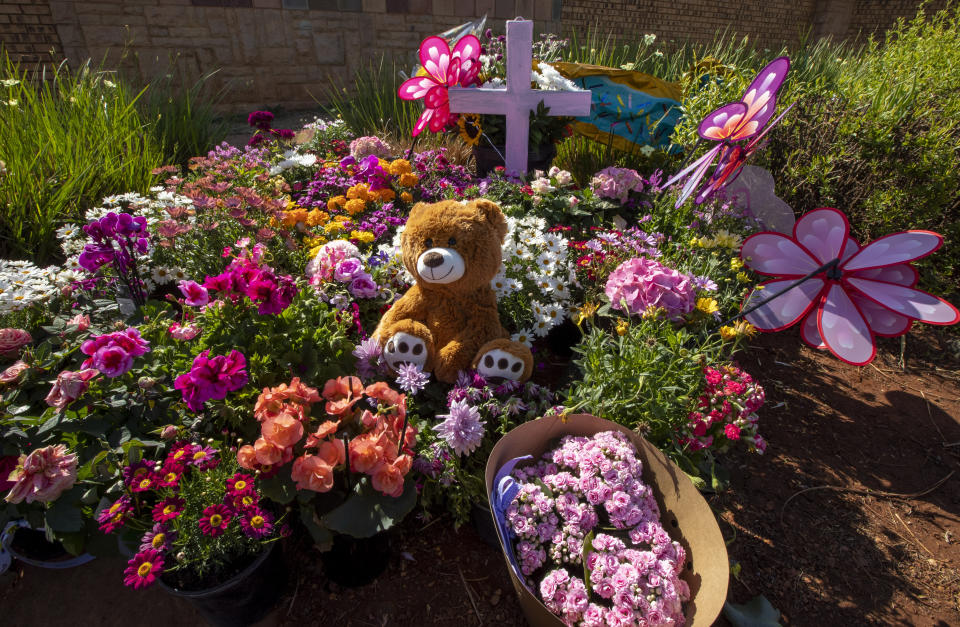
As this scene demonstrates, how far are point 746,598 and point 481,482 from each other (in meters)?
0.95

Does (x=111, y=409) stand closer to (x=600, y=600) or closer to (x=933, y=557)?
(x=600, y=600)

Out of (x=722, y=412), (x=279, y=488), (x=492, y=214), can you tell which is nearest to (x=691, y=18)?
(x=492, y=214)

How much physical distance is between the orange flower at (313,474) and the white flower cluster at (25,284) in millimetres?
1208

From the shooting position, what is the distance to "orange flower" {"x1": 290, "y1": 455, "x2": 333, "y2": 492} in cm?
110

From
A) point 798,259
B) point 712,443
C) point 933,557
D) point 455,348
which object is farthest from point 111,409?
point 933,557

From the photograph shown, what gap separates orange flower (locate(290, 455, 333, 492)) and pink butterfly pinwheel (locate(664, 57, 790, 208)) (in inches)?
72.4

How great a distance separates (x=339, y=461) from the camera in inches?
45.5

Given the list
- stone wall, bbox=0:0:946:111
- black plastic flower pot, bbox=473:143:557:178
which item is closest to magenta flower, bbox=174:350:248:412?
black plastic flower pot, bbox=473:143:557:178

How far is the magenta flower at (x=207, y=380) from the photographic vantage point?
111cm

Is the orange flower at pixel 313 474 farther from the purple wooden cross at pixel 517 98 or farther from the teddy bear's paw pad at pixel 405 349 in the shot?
the purple wooden cross at pixel 517 98

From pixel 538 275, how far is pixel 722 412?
3.14ft

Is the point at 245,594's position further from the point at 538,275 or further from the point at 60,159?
the point at 60,159

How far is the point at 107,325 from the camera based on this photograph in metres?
1.60

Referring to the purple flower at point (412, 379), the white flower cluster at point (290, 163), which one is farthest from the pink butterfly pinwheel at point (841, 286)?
the white flower cluster at point (290, 163)
